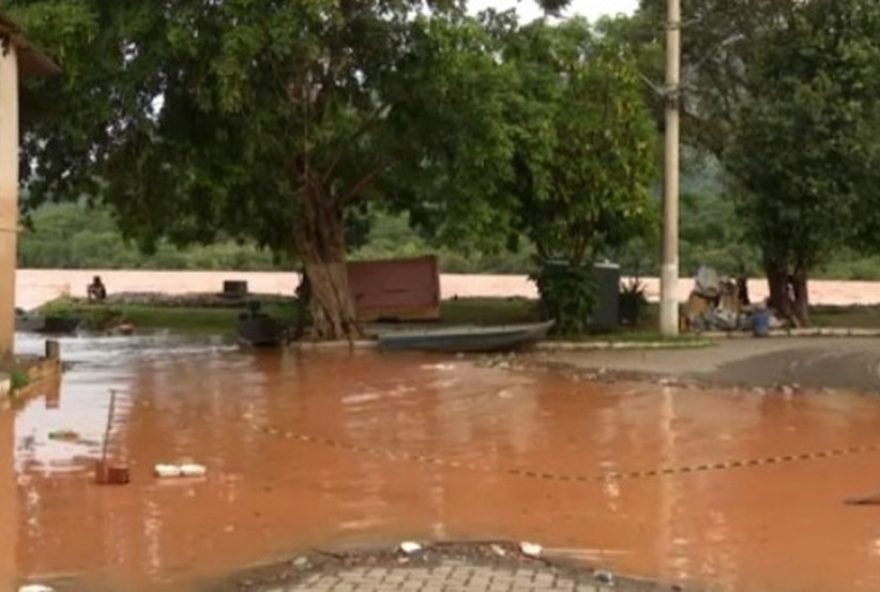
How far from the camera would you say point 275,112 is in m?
24.5

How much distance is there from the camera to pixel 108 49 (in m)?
23.7

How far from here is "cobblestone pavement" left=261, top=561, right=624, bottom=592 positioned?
7504 mm

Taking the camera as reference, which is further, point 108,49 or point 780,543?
point 108,49

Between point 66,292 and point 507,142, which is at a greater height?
point 507,142

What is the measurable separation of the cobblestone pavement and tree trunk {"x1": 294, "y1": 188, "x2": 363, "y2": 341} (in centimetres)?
1866

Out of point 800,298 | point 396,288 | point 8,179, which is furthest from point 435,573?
point 396,288

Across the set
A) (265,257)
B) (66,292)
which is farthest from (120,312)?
(265,257)

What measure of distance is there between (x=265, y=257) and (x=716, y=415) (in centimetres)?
6199

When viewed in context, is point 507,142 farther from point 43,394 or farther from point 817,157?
point 43,394

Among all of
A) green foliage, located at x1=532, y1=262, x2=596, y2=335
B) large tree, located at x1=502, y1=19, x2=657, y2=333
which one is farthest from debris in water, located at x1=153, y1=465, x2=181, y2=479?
green foliage, located at x1=532, y1=262, x2=596, y2=335

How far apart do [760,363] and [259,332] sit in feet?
34.9

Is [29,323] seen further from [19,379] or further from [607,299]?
[19,379]

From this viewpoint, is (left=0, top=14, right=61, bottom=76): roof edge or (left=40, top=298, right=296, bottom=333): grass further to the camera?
(left=40, top=298, right=296, bottom=333): grass

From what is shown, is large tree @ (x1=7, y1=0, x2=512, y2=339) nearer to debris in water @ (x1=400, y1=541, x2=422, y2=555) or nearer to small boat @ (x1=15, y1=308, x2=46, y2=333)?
small boat @ (x1=15, y1=308, x2=46, y2=333)
